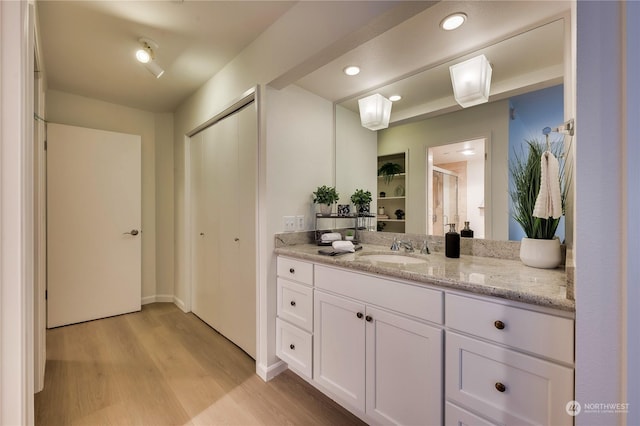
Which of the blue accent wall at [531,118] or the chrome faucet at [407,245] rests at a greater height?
the blue accent wall at [531,118]

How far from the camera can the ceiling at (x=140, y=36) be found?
1.62m

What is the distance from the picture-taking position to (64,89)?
2.76 metres

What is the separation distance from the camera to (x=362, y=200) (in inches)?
86.4

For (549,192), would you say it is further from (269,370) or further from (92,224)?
(92,224)

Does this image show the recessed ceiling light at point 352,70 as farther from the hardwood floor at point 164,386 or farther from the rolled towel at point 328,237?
the hardwood floor at point 164,386

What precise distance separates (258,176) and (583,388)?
1.79 meters

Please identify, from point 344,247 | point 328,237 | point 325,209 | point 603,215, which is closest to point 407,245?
point 344,247

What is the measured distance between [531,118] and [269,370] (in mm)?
2201

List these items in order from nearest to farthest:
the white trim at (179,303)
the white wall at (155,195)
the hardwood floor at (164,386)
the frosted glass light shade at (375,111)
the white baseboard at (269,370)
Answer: the hardwood floor at (164,386) < the white baseboard at (269,370) < the frosted glass light shade at (375,111) < the white trim at (179,303) < the white wall at (155,195)

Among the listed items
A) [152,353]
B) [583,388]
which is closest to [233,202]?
[152,353]

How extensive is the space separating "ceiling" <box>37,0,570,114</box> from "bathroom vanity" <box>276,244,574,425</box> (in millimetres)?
1222

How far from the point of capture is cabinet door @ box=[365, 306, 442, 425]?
44.4 inches

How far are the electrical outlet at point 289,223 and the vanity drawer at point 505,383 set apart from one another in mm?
1222
